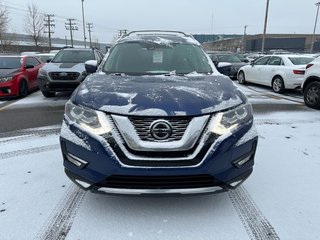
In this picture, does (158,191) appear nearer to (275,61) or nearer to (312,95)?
(312,95)

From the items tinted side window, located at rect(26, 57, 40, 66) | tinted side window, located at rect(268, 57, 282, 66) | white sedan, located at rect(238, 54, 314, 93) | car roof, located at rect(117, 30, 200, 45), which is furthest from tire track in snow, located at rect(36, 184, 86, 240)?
tinted side window, located at rect(268, 57, 282, 66)

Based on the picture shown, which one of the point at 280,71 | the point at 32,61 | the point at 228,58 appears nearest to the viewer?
the point at 280,71

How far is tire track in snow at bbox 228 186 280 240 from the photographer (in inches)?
108

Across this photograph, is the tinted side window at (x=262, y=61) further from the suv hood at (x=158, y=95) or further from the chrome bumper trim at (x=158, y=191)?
the chrome bumper trim at (x=158, y=191)

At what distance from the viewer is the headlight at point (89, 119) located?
2736 millimetres

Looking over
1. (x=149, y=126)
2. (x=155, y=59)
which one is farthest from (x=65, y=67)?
(x=149, y=126)

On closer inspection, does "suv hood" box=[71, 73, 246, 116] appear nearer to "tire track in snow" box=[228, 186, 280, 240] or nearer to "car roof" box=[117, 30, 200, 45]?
"tire track in snow" box=[228, 186, 280, 240]

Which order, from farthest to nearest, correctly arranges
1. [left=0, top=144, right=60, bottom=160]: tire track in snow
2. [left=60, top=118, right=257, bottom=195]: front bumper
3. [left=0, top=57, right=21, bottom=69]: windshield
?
[left=0, top=57, right=21, bottom=69]: windshield
[left=0, top=144, right=60, bottom=160]: tire track in snow
[left=60, top=118, right=257, bottom=195]: front bumper

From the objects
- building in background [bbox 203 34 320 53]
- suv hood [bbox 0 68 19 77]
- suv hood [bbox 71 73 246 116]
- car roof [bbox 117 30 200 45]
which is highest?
car roof [bbox 117 30 200 45]

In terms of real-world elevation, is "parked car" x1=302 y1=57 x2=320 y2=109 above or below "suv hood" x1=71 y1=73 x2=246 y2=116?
below

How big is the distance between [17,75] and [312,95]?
29.7ft

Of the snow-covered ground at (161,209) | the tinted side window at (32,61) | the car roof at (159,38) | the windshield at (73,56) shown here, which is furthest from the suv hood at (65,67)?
the snow-covered ground at (161,209)

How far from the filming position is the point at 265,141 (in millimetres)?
5281

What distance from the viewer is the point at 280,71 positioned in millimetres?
11562
